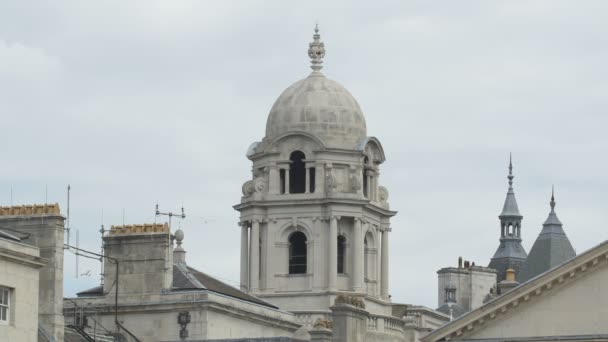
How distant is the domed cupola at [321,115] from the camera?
14175 centimetres

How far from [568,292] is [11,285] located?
71.9 ft

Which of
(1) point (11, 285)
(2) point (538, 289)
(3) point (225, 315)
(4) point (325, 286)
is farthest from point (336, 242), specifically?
(1) point (11, 285)

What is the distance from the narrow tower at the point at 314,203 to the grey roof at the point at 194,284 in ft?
67.1

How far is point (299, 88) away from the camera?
143375mm

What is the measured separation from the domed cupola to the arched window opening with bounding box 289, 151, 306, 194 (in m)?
1.36

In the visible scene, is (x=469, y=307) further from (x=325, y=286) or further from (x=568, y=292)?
(x=568, y=292)

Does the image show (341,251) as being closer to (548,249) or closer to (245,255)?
(245,255)

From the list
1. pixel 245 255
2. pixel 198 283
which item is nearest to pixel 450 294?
pixel 245 255

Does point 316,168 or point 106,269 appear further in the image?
point 316,168

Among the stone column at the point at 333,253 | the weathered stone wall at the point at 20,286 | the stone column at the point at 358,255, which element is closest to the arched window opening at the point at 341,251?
the stone column at the point at 358,255

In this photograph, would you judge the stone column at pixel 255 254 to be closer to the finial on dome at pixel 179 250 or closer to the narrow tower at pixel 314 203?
the narrow tower at pixel 314 203

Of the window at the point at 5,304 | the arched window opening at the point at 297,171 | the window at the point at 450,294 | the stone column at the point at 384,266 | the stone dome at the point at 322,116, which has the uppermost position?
the stone dome at the point at 322,116

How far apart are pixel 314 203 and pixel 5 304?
52159 mm

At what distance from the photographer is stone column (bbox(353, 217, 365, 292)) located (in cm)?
14125
